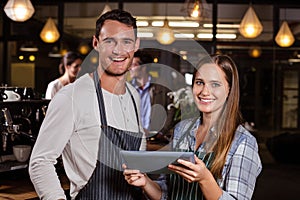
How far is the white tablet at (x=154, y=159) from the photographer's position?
4.69ft

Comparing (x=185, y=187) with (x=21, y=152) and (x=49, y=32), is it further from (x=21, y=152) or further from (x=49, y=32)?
(x=49, y=32)

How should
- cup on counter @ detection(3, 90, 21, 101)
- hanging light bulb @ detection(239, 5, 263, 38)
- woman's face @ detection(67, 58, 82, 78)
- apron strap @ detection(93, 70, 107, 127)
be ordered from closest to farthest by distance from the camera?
apron strap @ detection(93, 70, 107, 127), cup on counter @ detection(3, 90, 21, 101), woman's face @ detection(67, 58, 82, 78), hanging light bulb @ detection(239, 5, 263, 38)

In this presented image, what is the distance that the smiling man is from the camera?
160 centimetres

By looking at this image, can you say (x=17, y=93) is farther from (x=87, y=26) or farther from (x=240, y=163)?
(x=87, y=26)

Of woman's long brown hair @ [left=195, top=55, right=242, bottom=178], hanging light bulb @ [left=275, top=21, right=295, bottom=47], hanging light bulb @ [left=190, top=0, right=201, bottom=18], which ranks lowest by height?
woman's long brown hair @ [left=195, top=55, right=242, bottom=178]

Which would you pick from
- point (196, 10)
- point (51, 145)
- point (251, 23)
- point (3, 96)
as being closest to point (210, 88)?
point (51, 145)

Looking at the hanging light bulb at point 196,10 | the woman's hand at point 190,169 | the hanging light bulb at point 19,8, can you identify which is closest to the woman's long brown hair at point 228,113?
the woman's hand at point 190,169

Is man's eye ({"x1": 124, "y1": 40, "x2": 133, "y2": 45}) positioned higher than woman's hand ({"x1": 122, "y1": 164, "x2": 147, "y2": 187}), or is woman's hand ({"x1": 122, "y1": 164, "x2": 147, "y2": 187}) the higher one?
man's eye ({"x1": 124, "y1": 40, "x2": 133, "y2": 45})

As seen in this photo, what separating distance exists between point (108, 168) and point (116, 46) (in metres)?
0.43

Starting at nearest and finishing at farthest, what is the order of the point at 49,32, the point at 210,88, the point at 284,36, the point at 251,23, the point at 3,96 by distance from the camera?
the point at 210,88 < the point at 3,96 < the point at 251,23 < the point at 284,36 < the point at 49,32

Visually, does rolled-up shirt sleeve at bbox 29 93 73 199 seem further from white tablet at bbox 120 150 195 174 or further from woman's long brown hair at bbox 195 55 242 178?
woman's long brown hair at bbox 195 55 242 178

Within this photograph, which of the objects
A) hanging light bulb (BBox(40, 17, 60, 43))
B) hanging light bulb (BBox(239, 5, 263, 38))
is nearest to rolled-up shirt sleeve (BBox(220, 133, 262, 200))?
hanging light bulb (BBox(239, 5, 263, 38))

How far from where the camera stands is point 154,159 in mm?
1435

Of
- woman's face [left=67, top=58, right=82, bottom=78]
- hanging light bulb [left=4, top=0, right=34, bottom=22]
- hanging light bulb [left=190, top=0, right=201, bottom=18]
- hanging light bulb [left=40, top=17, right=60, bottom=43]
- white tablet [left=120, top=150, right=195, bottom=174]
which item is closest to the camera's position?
white tablet [left=120, top=150, right=195, bottom=174]
